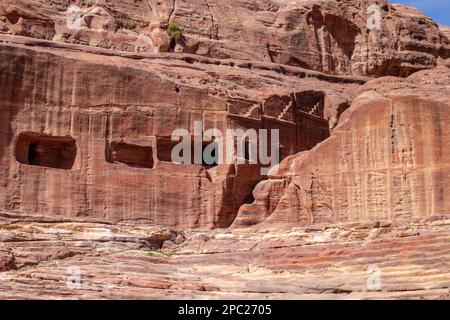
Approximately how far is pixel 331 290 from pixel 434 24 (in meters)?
31.0

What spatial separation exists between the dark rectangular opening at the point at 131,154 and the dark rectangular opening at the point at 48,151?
1583 millimetres

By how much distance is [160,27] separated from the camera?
52.0 metres

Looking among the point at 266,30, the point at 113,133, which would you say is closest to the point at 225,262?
the point at 113,133

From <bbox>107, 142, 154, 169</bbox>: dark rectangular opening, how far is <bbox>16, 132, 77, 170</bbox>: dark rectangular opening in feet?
5.19

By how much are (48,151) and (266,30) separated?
16.5 meters

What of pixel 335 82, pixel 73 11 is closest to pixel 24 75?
pixel 73 11

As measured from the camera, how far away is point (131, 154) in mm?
44438

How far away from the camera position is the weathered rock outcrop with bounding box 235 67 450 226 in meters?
40.5

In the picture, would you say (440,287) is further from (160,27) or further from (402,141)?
(160,27)

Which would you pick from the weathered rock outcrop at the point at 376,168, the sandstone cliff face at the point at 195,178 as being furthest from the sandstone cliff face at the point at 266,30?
the weathered rock outcrop at the point at 376,168

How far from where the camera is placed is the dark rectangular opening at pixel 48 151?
42875mm

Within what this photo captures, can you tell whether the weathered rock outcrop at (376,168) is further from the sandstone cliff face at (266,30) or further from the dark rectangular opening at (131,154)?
the sandstone cliff face at (266,30)

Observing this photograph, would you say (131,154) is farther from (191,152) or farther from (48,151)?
(48,151)

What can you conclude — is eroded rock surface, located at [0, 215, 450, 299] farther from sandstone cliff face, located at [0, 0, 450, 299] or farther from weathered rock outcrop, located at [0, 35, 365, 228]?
weathered rock outcrop, located at [0, 35, 365, 228]
